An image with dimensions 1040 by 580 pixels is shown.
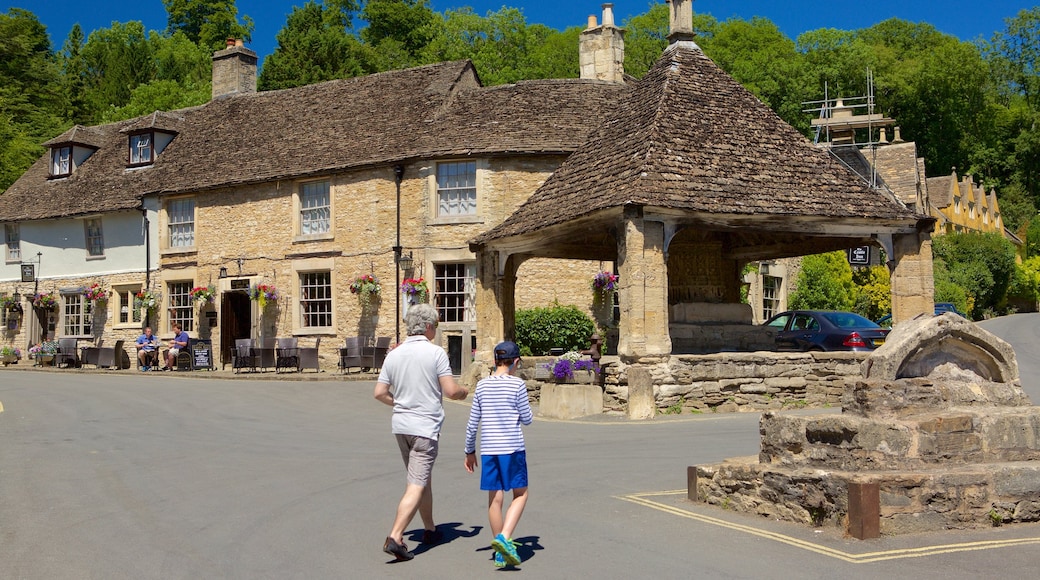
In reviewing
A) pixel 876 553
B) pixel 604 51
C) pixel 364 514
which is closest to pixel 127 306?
pixel 604 51

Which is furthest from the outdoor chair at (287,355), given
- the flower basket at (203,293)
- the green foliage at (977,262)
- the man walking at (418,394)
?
the green foliage at (977,262)

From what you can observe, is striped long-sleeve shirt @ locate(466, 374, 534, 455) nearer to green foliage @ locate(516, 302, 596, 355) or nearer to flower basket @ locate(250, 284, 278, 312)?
green foliage @ locate(516, 302, 596, 355)

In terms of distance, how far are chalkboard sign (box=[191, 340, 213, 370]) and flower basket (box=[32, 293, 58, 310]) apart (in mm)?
8507

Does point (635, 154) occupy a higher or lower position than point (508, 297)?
higher

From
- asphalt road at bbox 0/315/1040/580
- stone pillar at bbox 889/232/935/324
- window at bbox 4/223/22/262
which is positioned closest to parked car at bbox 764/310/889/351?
stone pillar at bbox 889/232/935/324

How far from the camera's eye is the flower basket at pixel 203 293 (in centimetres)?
2912

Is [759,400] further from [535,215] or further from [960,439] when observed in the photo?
[960,439]

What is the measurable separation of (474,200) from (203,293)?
29.1 ft

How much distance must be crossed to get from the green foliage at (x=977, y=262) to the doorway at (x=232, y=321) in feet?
108

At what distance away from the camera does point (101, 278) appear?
32.4 metres

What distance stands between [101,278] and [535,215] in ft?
65.4

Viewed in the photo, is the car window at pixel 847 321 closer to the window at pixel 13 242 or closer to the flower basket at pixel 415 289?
the flower basket at pixel 415 289

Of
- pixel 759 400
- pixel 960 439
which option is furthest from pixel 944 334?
pixel 759 400

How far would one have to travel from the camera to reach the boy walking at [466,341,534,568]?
20.8ft
